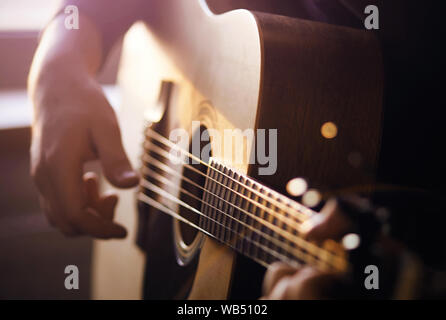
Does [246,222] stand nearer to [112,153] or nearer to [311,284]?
[311,284]

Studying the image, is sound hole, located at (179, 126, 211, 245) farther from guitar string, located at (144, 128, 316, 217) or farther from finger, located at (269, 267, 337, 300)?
finger, located at (269, 267, 337, 300)

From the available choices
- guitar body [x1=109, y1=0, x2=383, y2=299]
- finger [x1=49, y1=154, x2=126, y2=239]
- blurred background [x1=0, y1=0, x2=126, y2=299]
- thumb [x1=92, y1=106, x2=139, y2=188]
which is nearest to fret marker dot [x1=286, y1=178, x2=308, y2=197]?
guitar body [x1=109, y1=0, x2=383, y2=299]

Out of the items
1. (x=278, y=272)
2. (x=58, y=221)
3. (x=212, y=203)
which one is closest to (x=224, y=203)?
(x=212, y=203)

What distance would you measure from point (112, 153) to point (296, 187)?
33 cm

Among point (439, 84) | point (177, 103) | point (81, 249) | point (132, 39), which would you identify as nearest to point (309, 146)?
point (439, 84)

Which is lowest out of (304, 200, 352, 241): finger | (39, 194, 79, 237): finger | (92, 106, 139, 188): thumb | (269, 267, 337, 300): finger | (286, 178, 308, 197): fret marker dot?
(269, 267, 337, 300): finger

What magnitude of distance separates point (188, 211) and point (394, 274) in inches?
16.0

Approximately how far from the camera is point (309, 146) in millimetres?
592

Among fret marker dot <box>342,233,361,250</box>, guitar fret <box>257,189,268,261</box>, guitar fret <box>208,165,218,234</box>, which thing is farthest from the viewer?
guitar fret <box>208,165,218,234</box>

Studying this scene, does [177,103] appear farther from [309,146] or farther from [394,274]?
[394,274]

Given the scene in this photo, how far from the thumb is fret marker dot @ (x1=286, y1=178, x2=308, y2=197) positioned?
0.25 metres

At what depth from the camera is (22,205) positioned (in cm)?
150

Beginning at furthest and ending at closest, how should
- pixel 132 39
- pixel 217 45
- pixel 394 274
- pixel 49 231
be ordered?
pixel 49 231 < pixel 132 39 < pixel 217 45 < pixel 394 274

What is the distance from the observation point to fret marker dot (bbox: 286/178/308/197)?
54 cm
